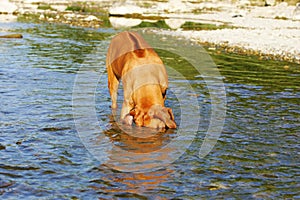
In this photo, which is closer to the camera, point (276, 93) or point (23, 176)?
point (23, 176)

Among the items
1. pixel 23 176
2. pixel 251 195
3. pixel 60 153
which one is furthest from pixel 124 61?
pixel 251 195

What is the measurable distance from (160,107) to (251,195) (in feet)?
12.6

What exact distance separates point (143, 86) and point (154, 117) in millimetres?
916

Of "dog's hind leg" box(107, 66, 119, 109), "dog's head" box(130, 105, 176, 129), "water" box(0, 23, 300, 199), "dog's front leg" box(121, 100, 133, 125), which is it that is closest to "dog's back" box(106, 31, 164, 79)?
"dog's hind leg" box(107, 66, 119, 109)

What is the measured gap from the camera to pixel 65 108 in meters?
14.0

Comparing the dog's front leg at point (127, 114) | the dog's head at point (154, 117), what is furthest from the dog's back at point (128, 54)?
the dog's head at point (154, 117)

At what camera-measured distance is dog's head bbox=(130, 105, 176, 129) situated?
11.2 m

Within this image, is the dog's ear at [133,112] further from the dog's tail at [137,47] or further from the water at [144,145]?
the dog's tail at [137,47]

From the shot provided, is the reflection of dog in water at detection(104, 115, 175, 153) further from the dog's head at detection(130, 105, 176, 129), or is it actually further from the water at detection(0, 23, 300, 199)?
the dog's head at detection(130, 105, 176, 129)

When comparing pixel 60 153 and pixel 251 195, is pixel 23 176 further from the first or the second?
pixel 251 195

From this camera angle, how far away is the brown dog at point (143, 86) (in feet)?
37.2

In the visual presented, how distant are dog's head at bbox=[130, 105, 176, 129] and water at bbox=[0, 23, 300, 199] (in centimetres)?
38

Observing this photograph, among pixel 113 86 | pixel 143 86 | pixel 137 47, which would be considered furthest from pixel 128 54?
pixel 113 86

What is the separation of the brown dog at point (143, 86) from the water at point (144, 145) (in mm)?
511
